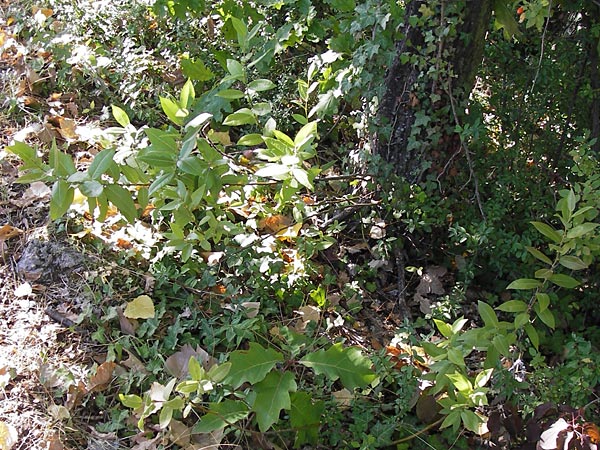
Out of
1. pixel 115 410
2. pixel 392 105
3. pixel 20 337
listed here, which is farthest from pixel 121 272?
pixel 392 105

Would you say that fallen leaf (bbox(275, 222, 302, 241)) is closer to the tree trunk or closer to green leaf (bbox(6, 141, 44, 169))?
the tree trunk

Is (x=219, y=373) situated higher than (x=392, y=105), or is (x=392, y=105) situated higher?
(x=392, y=105)

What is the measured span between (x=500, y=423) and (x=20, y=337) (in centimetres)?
190

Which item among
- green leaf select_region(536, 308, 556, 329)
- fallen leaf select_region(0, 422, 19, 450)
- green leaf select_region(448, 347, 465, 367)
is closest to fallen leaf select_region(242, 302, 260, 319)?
green leaf select_region(448, 347, 465, 367)

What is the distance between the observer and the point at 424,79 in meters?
2.94

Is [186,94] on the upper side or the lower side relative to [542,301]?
Answer: upper

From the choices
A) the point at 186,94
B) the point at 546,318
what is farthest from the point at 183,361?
the point at 546,318

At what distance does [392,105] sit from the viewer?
10.1ft

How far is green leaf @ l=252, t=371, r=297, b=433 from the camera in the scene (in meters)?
2.25

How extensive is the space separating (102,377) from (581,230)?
184 centimetres

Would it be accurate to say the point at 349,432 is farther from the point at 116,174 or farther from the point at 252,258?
the point at 116,174

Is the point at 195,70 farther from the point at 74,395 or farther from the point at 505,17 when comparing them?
the point at 74,395

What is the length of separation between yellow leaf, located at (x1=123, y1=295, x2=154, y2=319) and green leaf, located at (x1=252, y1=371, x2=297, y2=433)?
2.18 ft

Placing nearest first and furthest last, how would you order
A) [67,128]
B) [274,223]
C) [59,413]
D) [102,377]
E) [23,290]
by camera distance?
[59,413] → [102,377] → [23,290] → [274,223] → [67,128]
